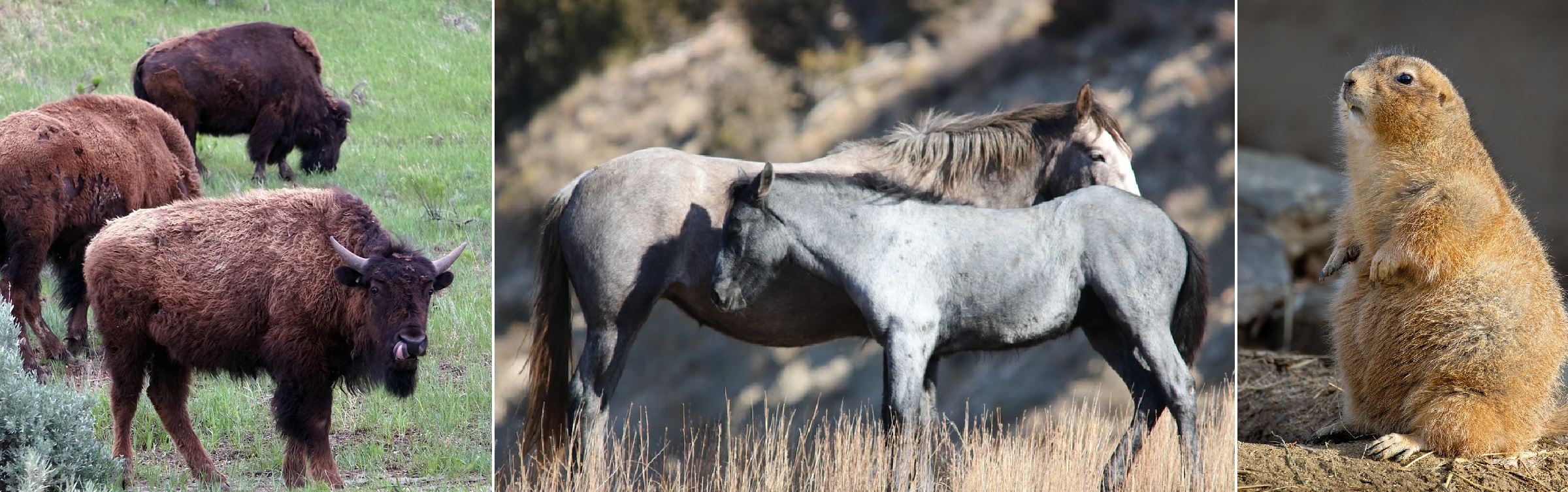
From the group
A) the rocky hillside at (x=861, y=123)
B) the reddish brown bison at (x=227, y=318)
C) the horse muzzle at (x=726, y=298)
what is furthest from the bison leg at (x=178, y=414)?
the horse muzzle at (x=726, y=298)

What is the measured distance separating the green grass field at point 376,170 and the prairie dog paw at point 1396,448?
2928 mm

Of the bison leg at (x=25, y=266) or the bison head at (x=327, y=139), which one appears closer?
the bison leg at (x=25, y=266)

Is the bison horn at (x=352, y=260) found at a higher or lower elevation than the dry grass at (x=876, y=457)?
higher

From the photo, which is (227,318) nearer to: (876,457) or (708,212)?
(708,212)

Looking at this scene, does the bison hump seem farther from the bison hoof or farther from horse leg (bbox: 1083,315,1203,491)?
horse leg (bbox: 1083,315,1203,491)

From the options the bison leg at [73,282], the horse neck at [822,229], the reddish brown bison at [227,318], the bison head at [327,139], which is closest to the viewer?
the horse neck at [822,229]

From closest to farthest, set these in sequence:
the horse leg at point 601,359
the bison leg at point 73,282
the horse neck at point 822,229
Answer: the horse neck at point 822,229, the horse leg at point 601,359, the bison leg at point 73,282

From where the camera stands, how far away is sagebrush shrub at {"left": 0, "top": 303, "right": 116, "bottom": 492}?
13.4 ft

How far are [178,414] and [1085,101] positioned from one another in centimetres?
320

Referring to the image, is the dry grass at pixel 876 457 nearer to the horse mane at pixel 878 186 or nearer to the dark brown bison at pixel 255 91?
the horse mane at pixel 878 186

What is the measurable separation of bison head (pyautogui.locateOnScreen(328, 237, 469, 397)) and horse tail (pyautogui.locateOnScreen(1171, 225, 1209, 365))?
2.32 meters

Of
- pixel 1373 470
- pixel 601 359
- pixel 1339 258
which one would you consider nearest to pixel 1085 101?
pixel 1339 258

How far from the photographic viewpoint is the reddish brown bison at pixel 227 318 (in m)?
4.19

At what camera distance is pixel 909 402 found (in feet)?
11.8
